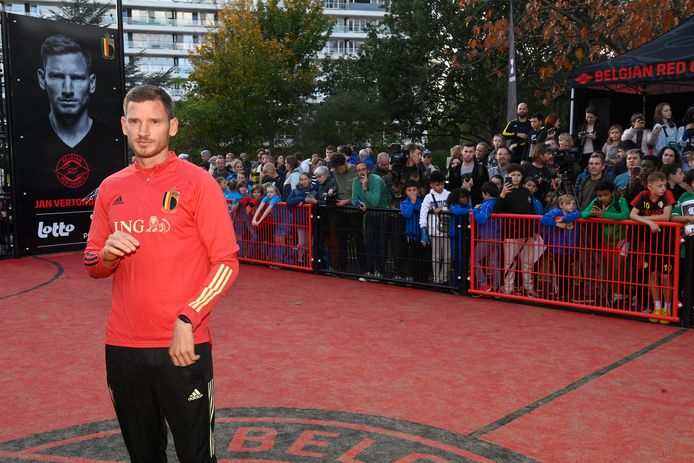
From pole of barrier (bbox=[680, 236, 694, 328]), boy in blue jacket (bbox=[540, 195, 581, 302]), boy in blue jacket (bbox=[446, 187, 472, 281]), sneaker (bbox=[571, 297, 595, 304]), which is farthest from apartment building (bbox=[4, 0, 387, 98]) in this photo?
pole of barrier (bbox=[680, 236, 694, 328])

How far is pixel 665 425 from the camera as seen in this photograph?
4934mm

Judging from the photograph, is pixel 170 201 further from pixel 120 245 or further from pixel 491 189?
pixel 491 189

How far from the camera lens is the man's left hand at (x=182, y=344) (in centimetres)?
281

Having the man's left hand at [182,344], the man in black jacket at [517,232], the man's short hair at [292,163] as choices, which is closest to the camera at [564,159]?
the man in black jacket at [517,232]

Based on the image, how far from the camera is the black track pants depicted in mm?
2988

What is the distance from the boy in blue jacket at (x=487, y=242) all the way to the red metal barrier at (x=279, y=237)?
2.99 metres

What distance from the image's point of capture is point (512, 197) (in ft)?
29.9

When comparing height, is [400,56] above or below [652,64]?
above

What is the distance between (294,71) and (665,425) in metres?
39.9

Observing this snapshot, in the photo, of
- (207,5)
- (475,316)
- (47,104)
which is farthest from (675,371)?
(207,5)

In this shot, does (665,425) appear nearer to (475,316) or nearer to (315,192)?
(475,316)

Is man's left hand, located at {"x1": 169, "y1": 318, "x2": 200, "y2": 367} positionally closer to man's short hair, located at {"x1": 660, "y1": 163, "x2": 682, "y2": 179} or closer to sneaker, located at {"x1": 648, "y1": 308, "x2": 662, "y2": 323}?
sneaker, located at {"x1": 648, "y1": 308, "x2": 662, "y2": 323}

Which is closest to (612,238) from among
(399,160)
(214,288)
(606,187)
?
(606,187)

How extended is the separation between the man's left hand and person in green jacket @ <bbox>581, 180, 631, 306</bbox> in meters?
6.33
